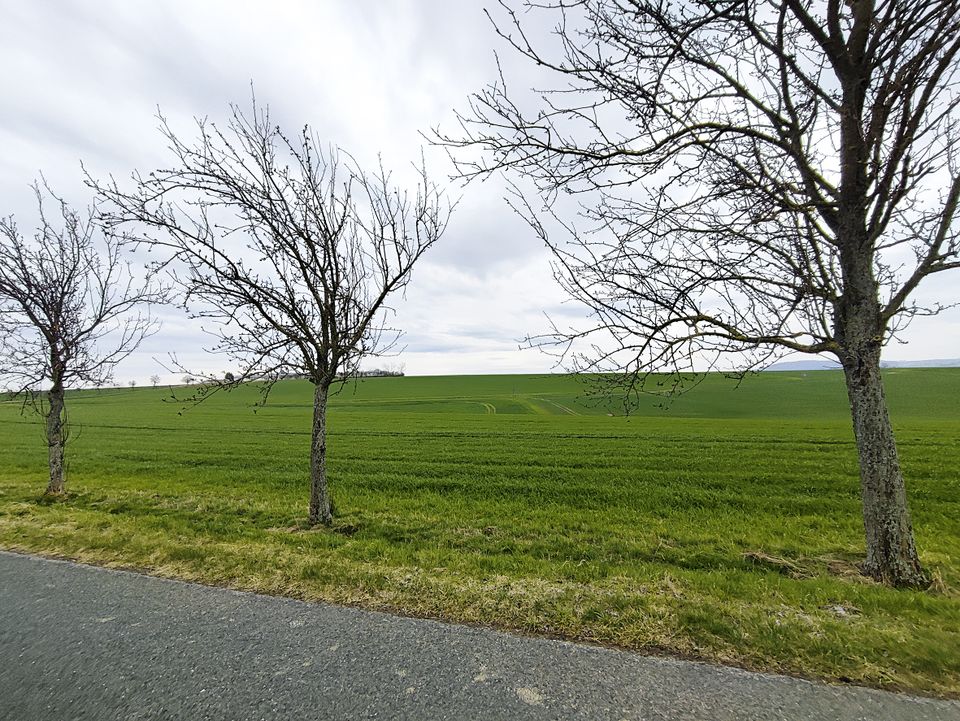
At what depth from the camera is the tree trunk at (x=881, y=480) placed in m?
4.13

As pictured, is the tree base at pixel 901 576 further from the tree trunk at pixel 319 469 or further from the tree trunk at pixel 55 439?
the tree trunk at pixel 55 439

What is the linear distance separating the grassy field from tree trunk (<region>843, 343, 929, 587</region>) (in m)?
0.27

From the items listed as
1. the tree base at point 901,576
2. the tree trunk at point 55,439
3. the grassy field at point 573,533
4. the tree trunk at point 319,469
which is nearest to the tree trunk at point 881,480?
the tree base at point 901,576

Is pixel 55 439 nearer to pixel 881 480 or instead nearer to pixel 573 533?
pixel 573 533

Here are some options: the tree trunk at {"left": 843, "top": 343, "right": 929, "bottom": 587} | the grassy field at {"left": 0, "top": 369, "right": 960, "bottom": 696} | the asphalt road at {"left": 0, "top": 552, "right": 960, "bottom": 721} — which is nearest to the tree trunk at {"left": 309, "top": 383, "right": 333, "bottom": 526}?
the grassy field at {"left": 0, "top": 369, "right": 960, "bottom": 696}

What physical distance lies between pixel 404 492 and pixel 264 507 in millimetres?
2814

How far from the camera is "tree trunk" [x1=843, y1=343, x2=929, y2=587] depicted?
163 inches

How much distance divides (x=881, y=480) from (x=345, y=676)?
4.77 metres

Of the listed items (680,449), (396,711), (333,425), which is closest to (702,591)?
(396,711)

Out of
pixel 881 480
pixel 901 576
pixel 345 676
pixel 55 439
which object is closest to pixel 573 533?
pixel 901 576

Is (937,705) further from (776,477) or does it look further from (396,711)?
(776,477)

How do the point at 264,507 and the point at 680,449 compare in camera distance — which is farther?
the point at 680,449

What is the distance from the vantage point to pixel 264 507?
782 centimetres

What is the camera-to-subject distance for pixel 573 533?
6.65 metres
